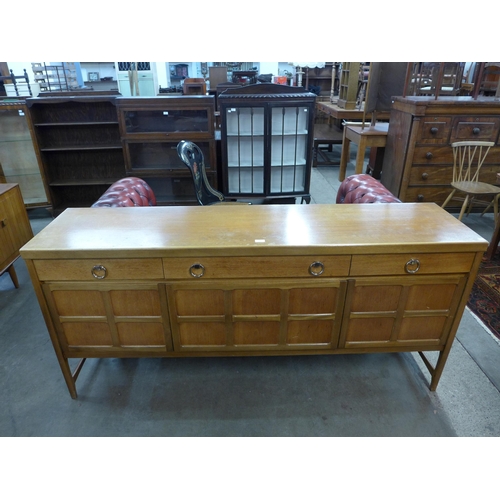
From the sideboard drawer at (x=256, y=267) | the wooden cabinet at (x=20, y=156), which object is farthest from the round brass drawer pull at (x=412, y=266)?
the wooden cabinet at (x=20, y=156)

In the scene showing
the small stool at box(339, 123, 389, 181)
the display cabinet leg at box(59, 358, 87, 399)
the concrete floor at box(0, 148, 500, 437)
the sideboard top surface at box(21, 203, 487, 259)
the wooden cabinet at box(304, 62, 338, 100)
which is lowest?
the concrete floor at box(0, 148, 500, 437)

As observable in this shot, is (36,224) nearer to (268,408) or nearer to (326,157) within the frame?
(268,408)

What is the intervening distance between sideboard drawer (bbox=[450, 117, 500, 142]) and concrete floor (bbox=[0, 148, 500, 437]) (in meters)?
2.11

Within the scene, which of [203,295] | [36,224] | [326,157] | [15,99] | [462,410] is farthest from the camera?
[326,157]

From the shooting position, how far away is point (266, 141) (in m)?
3.36

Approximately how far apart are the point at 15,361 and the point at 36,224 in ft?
7.03

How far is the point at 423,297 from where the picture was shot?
1.49 metres

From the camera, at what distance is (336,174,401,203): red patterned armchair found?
6.66ft

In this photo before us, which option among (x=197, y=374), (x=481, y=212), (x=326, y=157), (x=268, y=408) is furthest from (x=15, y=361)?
(x=326, y=157)

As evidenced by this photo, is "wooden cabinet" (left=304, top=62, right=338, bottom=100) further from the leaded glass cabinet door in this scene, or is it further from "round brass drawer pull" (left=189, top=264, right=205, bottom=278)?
"round brass drawer pull" (left=189, top=264, right=205, bottom=278)

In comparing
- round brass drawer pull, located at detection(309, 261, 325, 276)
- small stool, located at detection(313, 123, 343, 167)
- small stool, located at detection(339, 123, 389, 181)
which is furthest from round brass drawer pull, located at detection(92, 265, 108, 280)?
small stool, located at detection(313, 123, 343, 167)

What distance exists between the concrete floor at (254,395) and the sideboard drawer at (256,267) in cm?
67

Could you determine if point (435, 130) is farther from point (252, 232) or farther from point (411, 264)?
point (252, 232)

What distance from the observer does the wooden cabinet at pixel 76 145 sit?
3.47 m
